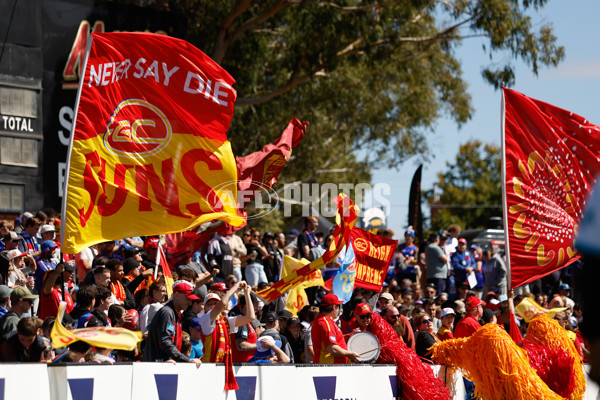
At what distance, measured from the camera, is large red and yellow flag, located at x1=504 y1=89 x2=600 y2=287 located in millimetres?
10523

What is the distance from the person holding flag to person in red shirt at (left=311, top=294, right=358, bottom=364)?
3.00 metres

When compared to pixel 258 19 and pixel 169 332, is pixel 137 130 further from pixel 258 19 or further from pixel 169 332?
pixel 258 19

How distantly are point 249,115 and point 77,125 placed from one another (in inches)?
783

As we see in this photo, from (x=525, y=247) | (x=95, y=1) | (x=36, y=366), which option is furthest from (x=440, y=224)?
(x=36, y=366)

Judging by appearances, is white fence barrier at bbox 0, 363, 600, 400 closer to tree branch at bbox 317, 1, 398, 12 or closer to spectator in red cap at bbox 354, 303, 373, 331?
spectator in red cap at bbox 354, 303, 373, 331

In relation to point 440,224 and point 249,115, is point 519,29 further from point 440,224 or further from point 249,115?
point 440,224

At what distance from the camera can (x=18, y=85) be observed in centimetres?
1722

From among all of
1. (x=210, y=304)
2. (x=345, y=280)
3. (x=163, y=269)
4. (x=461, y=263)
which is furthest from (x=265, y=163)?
(x=461, y=263)

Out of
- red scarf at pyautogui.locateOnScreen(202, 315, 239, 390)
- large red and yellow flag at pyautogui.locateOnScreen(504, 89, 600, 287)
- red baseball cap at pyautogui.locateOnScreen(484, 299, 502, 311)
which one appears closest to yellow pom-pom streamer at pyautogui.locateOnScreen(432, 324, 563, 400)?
large red and yellow flag at pyautogui.locateOnScreen(504, 89, 600, 287)

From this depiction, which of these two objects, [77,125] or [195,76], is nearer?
[77,125]

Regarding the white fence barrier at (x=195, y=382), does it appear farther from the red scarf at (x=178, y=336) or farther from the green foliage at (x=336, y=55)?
the green foliage at (x=336, y=55)

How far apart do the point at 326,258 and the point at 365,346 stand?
121 cm

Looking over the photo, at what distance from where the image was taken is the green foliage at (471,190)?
7325 cm

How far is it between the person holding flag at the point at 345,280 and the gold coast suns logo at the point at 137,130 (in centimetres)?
470
